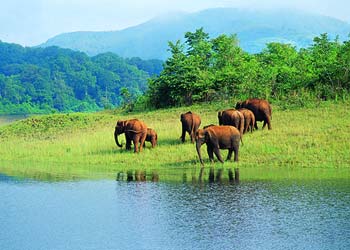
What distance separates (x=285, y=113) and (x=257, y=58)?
13895mm

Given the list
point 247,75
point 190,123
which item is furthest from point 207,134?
point 247,75

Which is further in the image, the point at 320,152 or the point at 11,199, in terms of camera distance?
the point at 320,152

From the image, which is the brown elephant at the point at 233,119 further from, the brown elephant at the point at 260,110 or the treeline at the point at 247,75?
the treeline at the point at 247,75

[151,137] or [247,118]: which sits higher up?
[247,118]

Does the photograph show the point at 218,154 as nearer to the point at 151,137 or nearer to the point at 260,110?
the point at 151,137

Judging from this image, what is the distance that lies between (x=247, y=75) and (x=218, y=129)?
14.2 metres

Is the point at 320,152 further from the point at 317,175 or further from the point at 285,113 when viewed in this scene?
the point at 285,113

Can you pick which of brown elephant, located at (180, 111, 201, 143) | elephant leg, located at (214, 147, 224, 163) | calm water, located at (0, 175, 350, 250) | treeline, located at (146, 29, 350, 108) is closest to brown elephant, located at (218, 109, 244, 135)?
brown elephant, located at (180, 111, 201, 143)

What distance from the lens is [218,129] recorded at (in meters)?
22.5

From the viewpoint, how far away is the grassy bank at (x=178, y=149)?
901 inches

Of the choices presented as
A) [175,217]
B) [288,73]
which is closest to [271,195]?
[175,217]

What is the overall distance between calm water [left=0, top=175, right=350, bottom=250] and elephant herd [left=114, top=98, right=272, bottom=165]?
3.11 m

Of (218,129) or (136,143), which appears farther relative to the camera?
(136,143)

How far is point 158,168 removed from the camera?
23.2 m
